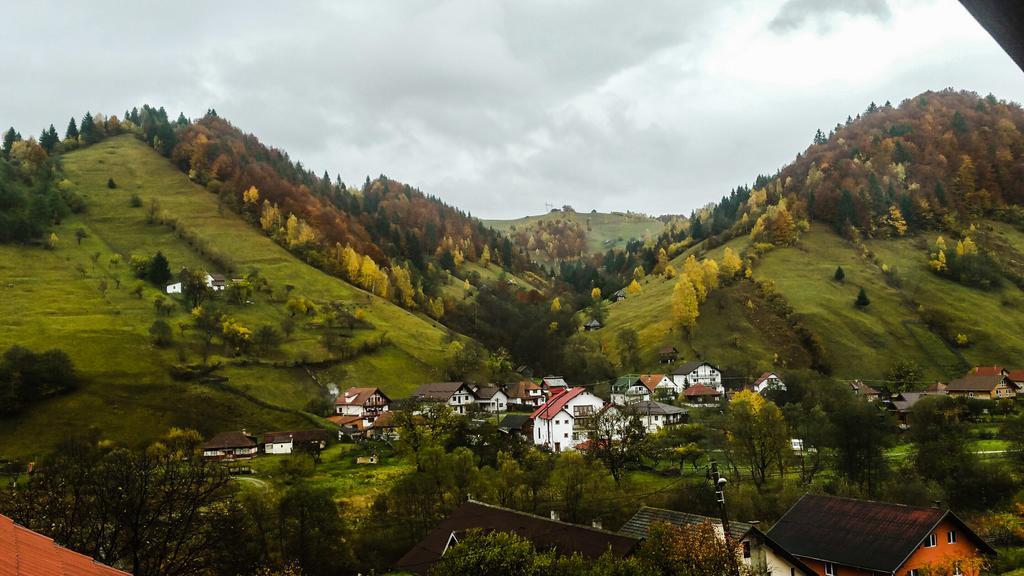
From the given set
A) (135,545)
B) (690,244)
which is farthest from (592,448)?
(690,244)

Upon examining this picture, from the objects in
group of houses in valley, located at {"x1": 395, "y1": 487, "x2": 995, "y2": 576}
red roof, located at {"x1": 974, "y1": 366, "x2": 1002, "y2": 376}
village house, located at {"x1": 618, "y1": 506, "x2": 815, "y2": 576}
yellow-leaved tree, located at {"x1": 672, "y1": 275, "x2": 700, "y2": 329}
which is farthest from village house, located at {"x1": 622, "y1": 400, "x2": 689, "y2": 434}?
village house, located at {"x1": 618, "y1": 506, "x2": 815, "y2": 576}

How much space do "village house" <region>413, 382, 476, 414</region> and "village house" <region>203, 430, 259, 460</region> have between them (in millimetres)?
24952

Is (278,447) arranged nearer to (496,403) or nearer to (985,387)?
(496,403)

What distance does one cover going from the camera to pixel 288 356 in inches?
3991

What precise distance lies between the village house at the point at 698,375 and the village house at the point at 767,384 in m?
6.79

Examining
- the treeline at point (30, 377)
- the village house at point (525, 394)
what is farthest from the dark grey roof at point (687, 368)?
the treeline at point (30, 377)

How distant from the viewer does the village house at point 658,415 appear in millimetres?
80881

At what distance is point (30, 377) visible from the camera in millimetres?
77812

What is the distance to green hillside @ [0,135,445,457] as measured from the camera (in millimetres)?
81194

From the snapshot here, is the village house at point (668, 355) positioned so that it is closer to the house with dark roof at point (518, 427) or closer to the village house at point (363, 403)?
the house with dark roof at point (518, 427)

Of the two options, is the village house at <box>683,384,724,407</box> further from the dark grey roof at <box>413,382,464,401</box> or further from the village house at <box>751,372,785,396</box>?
the dark grey roof at <box>413,382,464,401</box>

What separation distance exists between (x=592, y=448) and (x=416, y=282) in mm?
102155

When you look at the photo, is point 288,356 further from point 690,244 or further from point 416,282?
point 690,244

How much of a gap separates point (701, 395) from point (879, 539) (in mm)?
64295
